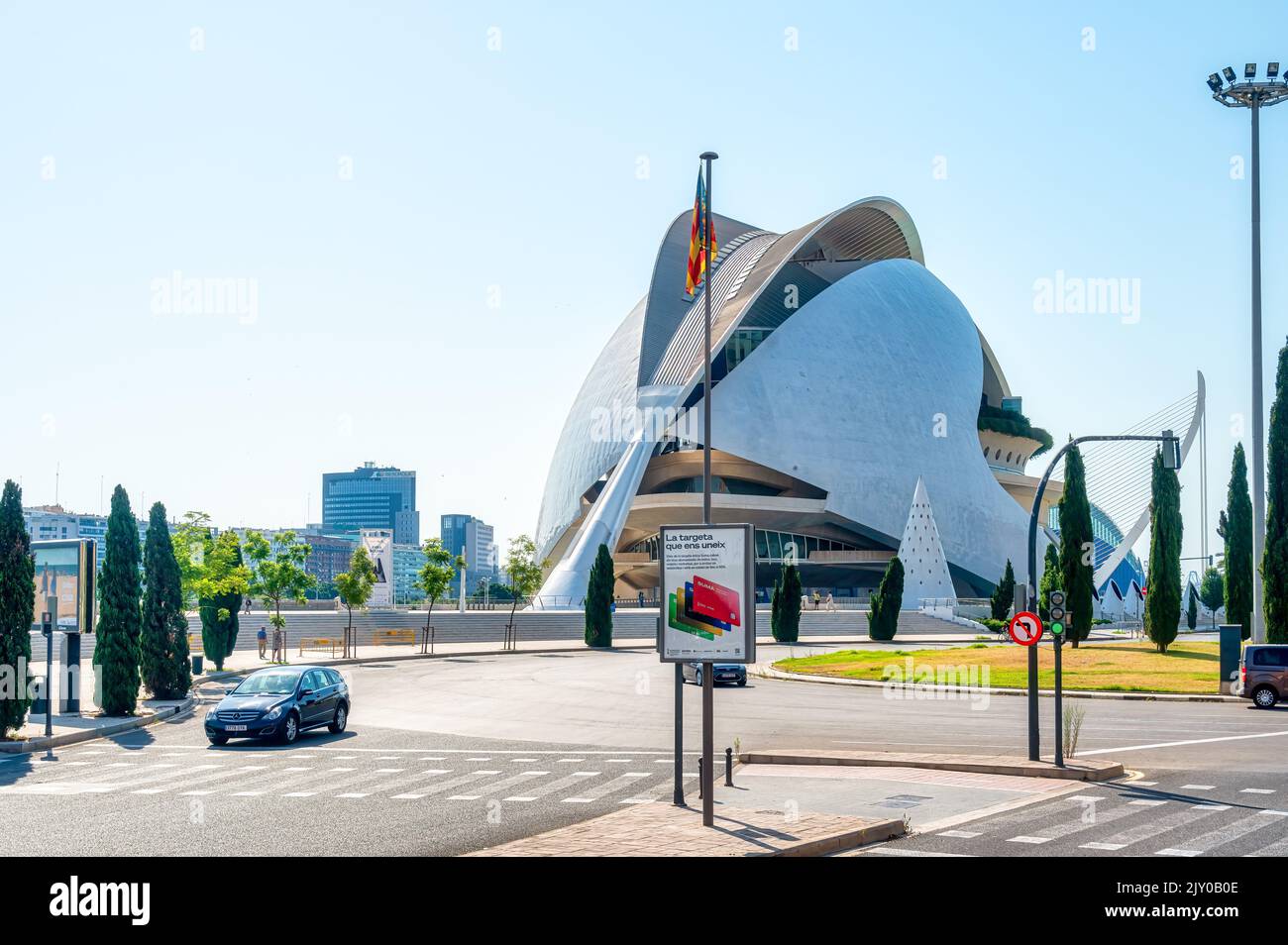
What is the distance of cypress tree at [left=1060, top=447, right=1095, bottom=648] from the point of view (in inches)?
1823

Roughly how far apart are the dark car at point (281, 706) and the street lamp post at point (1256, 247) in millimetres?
24151

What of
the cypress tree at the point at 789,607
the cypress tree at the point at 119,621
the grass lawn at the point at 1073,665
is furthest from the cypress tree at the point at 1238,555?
the cypress tree at the point at 119,621

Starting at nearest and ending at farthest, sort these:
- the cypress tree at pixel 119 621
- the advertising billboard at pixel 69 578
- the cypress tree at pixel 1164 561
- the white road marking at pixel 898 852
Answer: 1. the white road marking at pixel 898 852
2. the cypress tree at pixel 119 621
3. the advertising billboard at pixel 69 578
4. the cypress tree at pixel 1164 561

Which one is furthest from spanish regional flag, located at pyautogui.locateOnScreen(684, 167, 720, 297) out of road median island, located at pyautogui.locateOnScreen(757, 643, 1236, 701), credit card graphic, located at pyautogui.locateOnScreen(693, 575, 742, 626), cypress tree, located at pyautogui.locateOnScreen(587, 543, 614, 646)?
cypress tree, located at pyautogui.locateOnScreen(587, 543, 614, 646)

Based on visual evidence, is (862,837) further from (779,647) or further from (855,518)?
(855,518)

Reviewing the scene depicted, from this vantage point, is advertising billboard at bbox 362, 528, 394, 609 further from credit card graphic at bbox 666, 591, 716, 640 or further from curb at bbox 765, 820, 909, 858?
curb at bbox 765, 820, 909, 858

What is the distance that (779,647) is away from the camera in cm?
5706

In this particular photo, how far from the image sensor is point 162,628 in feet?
103

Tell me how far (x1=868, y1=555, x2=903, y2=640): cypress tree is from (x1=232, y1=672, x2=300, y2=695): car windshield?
129ft

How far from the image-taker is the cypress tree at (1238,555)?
2066 inches

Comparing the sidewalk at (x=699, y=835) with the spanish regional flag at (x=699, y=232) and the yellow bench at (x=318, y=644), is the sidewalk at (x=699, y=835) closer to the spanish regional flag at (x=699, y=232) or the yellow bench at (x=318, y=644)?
the spanish regional flag at (x=699, y=232)

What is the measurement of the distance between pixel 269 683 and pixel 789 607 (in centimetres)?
3882

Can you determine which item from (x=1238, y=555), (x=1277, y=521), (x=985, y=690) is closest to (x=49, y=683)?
(x=985, y=690)
